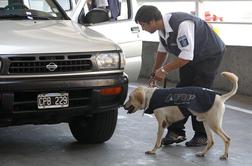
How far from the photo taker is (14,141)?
19.1 feet

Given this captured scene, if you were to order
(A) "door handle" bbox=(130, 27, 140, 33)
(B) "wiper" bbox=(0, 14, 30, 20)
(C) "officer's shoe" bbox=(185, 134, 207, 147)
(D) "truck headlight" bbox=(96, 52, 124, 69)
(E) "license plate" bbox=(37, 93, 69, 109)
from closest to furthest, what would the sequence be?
(E) "license plate" bbox=(37, 93, 69, 109), (D) "truck headlight" bbox=(96, 52, 124, 69), (B) "wiper" bbox=(0, 14, 30, 20), (C) "officer's shoe" bbox=(185, 134, 207, 147), (A) "door handle" bbox=(130, 27, 140, 33)

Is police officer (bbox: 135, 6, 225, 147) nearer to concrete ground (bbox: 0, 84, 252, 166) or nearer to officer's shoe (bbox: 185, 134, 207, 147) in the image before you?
officer's shoe (bbox: 185, 134, 207, 147)

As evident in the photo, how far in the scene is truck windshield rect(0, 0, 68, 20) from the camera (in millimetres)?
5605

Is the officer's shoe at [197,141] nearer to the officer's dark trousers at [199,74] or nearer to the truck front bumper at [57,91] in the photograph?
the officer's dark trousers at [199,74]

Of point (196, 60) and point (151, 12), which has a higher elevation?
point (151, 12)

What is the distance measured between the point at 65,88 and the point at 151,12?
1.16 metres

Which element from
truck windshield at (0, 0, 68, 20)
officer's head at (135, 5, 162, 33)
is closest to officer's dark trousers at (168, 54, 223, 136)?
officer's head at (135, 5, 162, 33)

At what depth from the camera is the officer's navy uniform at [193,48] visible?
17.3ft

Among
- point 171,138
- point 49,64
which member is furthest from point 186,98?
point 49,64

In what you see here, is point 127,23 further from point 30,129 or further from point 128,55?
point 30,129

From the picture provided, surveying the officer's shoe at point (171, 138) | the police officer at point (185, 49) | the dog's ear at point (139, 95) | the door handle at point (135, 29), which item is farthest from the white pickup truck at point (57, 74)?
the door handle at point (135, 29)

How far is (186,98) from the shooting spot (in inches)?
202

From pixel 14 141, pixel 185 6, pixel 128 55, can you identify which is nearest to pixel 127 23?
pixel 128 55

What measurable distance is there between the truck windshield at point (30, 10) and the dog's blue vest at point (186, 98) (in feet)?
4.88
